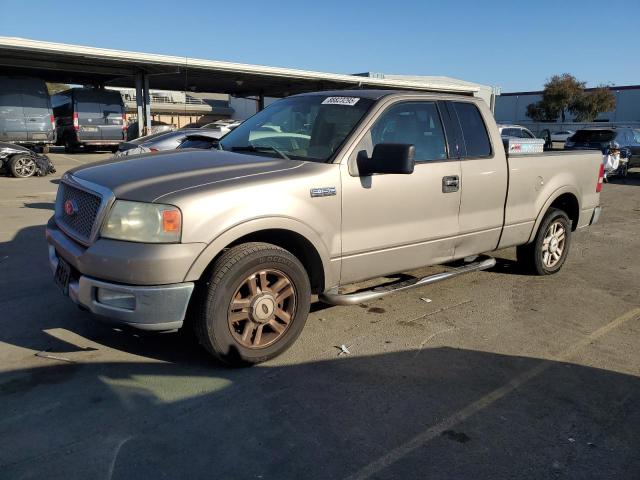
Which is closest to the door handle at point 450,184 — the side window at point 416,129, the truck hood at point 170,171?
the side window at point 416,129

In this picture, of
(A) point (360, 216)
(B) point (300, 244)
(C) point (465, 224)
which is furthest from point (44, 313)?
(C) point (465, 224)

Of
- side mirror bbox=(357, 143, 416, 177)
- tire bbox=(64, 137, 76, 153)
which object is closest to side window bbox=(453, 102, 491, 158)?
side mirror bbox=(357, 143, 416, 177)

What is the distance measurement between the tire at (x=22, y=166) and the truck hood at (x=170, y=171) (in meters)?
11.6

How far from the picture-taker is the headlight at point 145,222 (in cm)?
319

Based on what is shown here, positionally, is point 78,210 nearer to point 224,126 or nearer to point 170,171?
point 170,171

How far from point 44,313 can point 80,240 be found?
1.47 meters

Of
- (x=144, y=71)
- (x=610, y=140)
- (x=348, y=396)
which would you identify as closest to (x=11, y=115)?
(x=144, y=71)

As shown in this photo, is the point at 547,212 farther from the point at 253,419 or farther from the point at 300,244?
the point at 253,419

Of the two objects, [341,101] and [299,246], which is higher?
[341,101]

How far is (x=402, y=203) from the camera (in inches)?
168

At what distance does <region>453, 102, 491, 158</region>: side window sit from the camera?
488 cm

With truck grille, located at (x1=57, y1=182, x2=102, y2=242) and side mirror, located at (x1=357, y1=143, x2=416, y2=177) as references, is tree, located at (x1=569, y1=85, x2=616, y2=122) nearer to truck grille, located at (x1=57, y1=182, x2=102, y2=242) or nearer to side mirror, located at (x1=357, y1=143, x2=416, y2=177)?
side mirror, located at (x1=357, y1=143, x2=416, y2=177)

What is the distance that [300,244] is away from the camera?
3848mm

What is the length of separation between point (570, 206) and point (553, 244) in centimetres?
60
